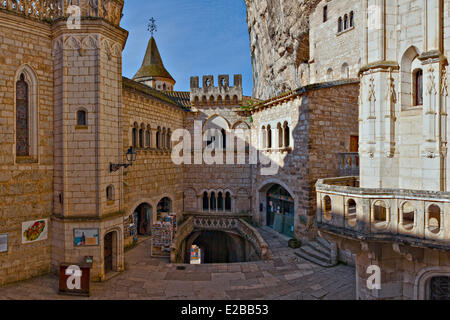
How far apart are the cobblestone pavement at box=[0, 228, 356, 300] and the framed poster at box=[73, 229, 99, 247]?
1493 mm

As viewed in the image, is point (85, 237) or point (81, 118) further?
point (81, 118)

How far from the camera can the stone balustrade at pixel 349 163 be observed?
13.4 metres

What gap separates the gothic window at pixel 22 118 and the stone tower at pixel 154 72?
20.6 m

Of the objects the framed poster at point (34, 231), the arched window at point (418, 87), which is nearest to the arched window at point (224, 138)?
the framed poster at point (34, 231)

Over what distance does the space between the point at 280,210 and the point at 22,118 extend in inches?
539

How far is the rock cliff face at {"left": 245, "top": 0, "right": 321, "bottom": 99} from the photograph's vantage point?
79.6 feet

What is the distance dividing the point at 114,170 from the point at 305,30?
22.1m

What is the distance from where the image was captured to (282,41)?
86.4 feet

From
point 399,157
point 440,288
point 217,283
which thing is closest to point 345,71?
point 399,157

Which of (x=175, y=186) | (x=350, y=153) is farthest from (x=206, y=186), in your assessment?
(x=350, y=153)

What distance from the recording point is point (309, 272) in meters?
10.8

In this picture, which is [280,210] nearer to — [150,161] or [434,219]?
[150,161]
